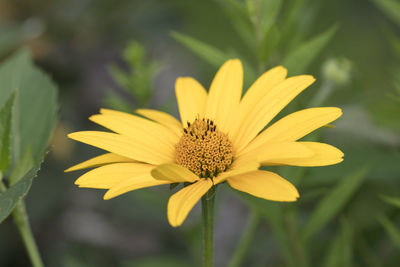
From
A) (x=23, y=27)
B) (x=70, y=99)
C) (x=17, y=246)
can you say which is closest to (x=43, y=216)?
(x=17, y=246)

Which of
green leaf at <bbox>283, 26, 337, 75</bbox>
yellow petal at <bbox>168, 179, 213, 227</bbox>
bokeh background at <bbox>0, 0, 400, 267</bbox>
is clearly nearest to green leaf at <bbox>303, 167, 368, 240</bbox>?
bokeh background at <bbox>0, 0, 400, 267</bbox>

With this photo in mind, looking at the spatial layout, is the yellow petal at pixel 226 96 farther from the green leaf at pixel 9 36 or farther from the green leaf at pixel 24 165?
the green leaf at pixel 9 36

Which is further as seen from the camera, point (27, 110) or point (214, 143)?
point (27, 110)

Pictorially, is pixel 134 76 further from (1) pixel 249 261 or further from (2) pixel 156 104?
(2) pixel 156 104

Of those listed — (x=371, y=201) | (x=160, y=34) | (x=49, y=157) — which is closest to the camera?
(x=371, y=201)

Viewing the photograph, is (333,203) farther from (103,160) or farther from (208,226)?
(103,160)

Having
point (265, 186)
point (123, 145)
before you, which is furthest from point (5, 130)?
point (265, 186)
